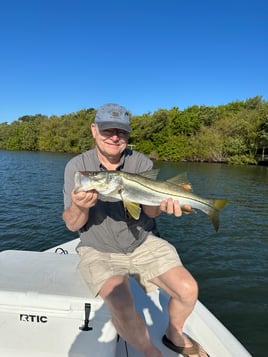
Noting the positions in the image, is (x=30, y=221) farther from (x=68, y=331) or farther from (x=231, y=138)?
(x=231, y=138)

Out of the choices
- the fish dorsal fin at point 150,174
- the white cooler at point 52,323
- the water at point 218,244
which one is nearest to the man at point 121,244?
the white cooler at point 52,323

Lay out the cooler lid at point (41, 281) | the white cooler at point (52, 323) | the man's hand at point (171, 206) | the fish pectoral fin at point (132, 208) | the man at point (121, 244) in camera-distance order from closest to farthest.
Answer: the white cooler at point (52, 323) → the cooler lid at point (41, 281) → the man at point (121, 244) → the fish pectoral fin at point (132, 208) → the man's hand at point (171, 206)

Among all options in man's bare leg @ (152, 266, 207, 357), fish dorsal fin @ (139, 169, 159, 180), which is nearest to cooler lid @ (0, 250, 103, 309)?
man's bare leg @ (152, 266, 207, 357)

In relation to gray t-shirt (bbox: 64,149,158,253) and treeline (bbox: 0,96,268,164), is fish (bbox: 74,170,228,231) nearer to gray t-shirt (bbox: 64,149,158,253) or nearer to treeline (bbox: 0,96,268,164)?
gray t-shirt (bbox: 64,149,158,253)

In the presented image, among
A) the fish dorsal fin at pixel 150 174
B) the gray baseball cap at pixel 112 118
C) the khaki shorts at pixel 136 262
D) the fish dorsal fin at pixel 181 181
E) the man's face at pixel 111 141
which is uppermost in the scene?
the gray baseball cap at pixel 112 118

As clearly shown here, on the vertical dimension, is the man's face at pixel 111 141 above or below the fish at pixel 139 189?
above

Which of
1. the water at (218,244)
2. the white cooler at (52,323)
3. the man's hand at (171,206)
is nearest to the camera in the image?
the white cooler at (52,323)

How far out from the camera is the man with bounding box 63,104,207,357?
2.74m

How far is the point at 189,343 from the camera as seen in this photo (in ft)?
9.45

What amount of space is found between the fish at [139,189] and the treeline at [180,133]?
46.6 m

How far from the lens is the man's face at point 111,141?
3.18 meters

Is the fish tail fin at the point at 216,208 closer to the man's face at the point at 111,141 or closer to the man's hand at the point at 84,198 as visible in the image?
the man's face at the point at 111,141

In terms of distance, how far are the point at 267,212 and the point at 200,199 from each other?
11.8m

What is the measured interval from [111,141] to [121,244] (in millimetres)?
1078
